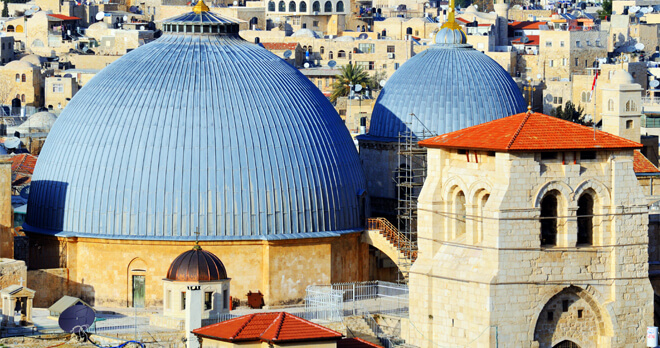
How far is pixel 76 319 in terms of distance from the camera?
66438 millimetres

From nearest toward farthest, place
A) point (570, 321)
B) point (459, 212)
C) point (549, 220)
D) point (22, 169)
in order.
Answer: point (549, 220) < point (570, 321) < point (459, 212) < point (22, 169)

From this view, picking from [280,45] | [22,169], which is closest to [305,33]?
[280,45]

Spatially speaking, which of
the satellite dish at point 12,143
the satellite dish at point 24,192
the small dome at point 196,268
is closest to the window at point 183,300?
the small dome at point 196,268

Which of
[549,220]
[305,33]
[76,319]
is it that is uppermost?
[305,33]

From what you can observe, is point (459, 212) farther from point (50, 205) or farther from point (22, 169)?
point (22, 169)

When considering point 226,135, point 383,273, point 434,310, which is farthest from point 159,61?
point 434,310

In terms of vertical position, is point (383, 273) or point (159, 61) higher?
point (159, 61)

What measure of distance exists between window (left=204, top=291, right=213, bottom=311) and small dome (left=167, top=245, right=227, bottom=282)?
0.45 meters

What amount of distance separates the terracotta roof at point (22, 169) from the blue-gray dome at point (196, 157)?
Answer: 43.4 ft

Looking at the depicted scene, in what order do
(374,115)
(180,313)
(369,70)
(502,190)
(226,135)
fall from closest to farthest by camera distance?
(502,190) → (180,313) → (226,135) → (374,115) → (369,70)

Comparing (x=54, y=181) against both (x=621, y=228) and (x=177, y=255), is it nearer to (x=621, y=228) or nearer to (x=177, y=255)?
(x=177, y=255)

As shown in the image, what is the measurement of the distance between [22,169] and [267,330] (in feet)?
115

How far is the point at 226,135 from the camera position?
72.6 meters

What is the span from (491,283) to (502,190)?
2.89 metres
